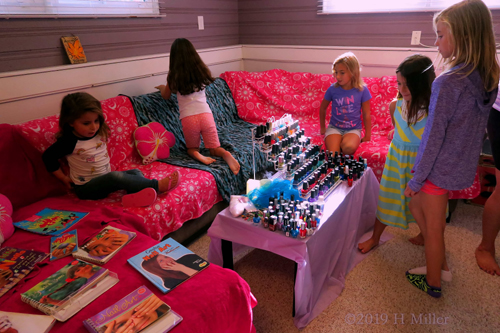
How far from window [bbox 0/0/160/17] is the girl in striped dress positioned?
2141mm

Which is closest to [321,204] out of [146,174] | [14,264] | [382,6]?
[146,174]

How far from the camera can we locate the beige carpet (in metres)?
1.63

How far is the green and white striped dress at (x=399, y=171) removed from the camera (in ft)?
6.16

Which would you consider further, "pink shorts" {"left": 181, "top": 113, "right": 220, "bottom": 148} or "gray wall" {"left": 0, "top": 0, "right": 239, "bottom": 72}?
"pink shorts" {"left": 181, "top": 113, "right": 220, "bottom": 148}

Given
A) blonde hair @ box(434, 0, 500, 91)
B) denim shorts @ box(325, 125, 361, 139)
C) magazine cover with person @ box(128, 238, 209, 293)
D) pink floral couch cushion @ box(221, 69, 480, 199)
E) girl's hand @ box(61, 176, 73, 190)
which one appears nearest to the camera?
magazine cover with person @ box(128, 238, 209, 293)

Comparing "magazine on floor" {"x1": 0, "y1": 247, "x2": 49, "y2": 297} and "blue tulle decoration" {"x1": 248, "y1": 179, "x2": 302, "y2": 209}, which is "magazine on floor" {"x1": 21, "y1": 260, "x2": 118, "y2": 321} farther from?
"blue tulle decoration" {"x1": 248, "y1": 179, "x2": 302, "y2": 209}

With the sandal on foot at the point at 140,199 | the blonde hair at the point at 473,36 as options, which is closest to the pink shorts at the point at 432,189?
the blonde hair at the point at 473,36

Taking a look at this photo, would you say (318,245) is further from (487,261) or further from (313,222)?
(487,261)

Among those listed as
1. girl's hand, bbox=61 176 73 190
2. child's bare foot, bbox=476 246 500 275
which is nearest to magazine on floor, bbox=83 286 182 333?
girl's hand, bbox=61 176 73 190

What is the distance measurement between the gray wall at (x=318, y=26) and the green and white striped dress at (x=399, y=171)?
142 centimetres

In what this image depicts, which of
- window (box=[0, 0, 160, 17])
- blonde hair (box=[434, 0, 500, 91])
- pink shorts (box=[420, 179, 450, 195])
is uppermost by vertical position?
window (box=[0, 0, 160, 17])

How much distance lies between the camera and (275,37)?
372 centimetres

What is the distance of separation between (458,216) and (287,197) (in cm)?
159

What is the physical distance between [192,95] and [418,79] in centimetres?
159
